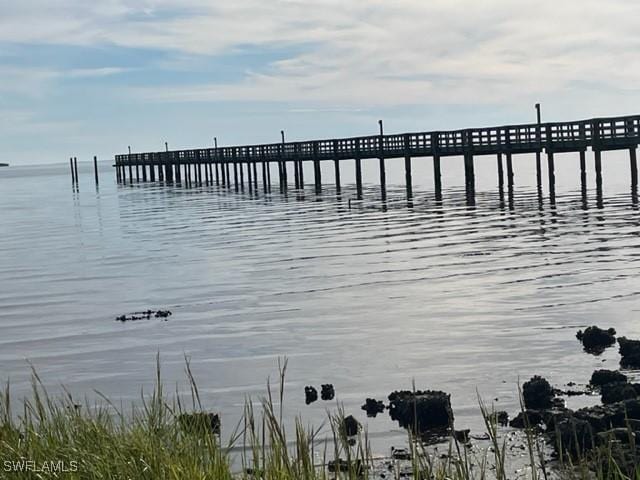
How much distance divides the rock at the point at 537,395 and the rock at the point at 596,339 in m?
3.20

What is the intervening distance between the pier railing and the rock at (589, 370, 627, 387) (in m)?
30.8

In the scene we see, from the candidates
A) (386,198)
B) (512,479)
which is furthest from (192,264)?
(386,198)

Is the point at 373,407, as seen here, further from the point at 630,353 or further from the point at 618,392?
the point at 630,353

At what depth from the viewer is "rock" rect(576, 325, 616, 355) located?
44.0ft


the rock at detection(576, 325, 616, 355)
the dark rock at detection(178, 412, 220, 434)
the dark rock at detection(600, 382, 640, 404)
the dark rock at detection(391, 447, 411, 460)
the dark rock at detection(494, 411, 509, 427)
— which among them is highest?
the dark rock at detection(178, 412, 220, 434)

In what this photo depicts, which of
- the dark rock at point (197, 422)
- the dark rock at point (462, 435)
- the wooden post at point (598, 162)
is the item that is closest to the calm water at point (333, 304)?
the dark rock at point (462, 435)

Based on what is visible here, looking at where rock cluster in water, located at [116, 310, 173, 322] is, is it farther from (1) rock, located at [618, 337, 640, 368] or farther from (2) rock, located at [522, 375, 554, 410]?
(2) rock, located at [522, 375, 554, 410]

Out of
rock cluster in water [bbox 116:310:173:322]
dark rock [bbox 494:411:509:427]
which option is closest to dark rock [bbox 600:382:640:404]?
dark rock [bbox 494:411:509:427]

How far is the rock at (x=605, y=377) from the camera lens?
11055 mm

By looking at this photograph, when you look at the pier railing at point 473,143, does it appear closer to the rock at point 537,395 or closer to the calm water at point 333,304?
the calm water at point 333,304

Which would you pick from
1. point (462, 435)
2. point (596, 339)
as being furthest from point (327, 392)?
point (596, 339)

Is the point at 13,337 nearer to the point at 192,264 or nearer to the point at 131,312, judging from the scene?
the point at 131,312

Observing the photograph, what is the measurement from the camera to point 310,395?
458 inches

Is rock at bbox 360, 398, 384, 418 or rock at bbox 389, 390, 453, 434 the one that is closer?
rock at bbox 389, 390, 453, 434
